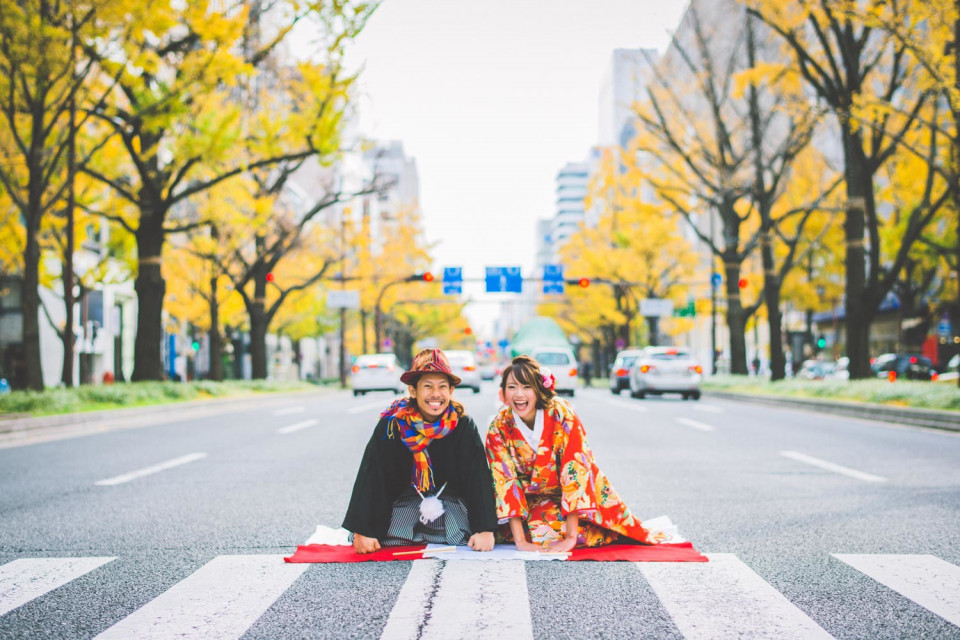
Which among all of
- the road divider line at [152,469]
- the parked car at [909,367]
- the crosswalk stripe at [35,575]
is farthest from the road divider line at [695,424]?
the parked car at [909,367]

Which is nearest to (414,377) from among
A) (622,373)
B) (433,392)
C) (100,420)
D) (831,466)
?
(433,392)

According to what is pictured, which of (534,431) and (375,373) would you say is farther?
(375,373)

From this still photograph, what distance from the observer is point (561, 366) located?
26656 millimetres

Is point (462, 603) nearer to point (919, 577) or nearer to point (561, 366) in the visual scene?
point (919, 577)

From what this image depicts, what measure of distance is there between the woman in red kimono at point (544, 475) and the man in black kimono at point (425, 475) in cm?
15

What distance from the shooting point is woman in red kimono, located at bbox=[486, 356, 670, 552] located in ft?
15.8

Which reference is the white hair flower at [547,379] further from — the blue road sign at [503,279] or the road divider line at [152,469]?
the blue road sign at [503,279]

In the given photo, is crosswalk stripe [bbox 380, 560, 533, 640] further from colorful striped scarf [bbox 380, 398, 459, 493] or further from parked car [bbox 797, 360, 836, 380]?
parked car [bbox 797, 360, 836, 380]

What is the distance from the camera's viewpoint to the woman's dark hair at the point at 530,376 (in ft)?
15.7

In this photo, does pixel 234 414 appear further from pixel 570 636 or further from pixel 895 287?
pixel 895 287

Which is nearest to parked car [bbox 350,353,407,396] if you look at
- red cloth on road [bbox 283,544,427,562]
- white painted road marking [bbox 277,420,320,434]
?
white painted road marking [bbox 277,420,320,434]

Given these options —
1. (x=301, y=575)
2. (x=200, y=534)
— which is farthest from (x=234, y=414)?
(x=301, y=575)

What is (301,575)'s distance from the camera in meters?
4.40

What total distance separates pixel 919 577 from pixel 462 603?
7.51 ft
